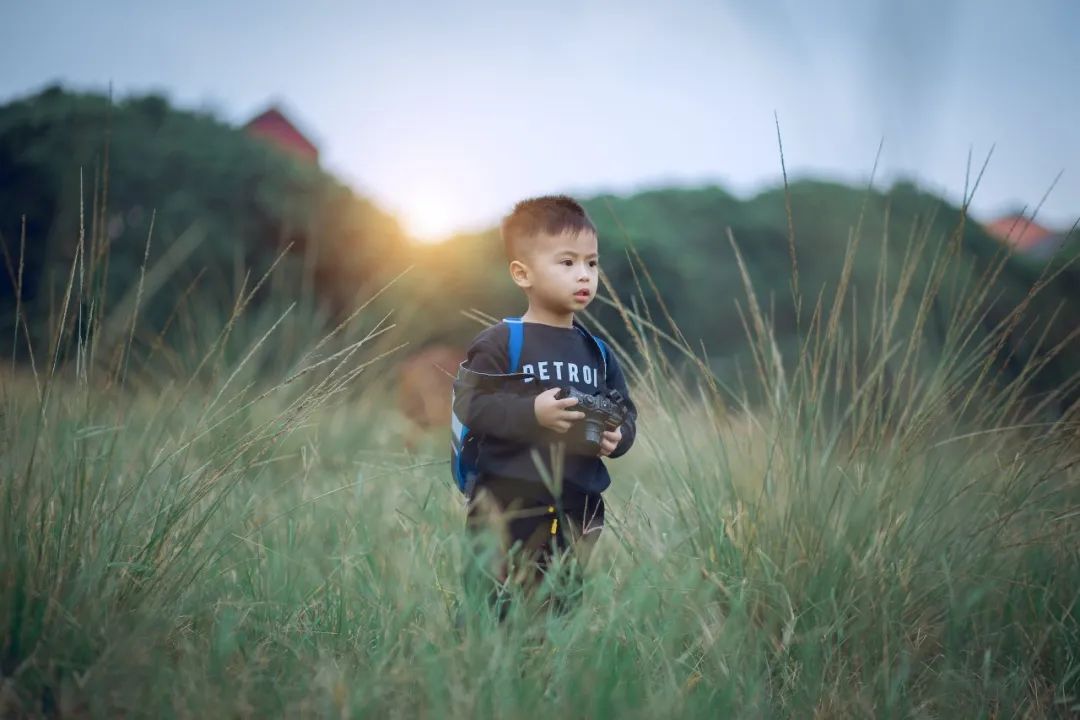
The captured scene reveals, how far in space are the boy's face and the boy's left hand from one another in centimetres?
30

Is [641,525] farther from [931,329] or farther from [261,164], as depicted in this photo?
[261,164]

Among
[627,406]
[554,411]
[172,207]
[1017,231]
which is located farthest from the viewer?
[172,207]

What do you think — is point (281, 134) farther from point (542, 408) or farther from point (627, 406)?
point (542, 408)

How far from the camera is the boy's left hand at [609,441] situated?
1.89m

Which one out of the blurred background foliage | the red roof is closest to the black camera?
the red roof

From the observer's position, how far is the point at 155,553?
5.52 ft

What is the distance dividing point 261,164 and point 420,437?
3.07 m

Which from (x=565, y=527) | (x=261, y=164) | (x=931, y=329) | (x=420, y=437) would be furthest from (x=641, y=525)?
(x=261, y=164)

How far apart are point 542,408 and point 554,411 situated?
26 millimetres

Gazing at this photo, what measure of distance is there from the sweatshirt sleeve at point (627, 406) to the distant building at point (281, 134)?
203 inches

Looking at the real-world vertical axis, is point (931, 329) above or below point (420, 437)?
above

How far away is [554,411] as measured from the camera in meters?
1.79

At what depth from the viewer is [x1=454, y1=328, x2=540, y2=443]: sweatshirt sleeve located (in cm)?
182

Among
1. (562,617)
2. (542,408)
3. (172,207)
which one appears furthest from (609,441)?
(172,207)
